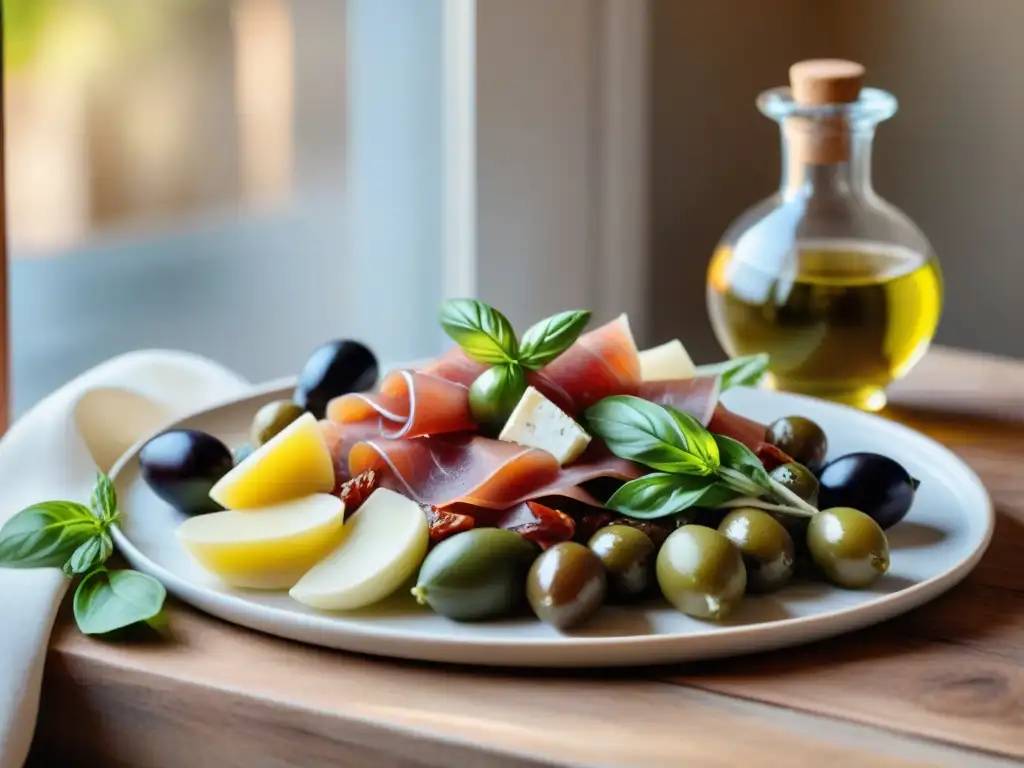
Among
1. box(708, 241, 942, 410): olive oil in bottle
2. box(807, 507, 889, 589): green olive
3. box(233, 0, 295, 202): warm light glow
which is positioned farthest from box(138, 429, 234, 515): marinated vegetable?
box(233, 0, 295, 202): warm light glow

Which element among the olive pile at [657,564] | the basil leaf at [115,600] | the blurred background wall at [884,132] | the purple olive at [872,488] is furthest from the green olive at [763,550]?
the blurred background wall at [884,132]

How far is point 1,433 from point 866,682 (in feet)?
3.15

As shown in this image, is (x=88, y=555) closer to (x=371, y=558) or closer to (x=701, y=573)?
(x=371, y=558)

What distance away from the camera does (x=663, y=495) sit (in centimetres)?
84

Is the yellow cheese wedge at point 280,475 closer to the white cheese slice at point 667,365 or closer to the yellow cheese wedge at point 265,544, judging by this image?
the yellow cheese wedge at point 265,544

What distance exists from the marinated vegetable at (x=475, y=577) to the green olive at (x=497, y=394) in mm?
147

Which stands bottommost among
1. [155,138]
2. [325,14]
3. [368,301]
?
[368,301]

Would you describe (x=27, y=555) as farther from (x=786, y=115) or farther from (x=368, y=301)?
(x=368, y=301)

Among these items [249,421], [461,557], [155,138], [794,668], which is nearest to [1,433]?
[249,421]

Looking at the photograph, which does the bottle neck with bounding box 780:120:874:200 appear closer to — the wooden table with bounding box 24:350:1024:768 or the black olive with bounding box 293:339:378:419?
the black olive with bounding box 293:339:378:419

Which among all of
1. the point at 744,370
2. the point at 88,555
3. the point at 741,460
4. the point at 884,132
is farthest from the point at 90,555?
the point at 884,132

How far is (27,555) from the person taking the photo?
0.86 metres

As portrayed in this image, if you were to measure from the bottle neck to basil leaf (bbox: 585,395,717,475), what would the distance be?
508 millimetres

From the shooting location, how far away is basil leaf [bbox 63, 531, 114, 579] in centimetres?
84
